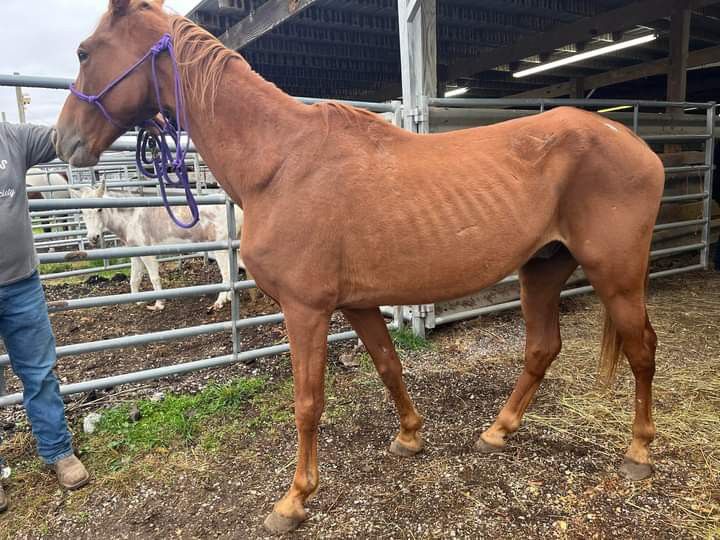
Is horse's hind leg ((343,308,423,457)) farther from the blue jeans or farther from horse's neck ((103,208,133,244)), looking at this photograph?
horse's neck ((103,208,133,244))

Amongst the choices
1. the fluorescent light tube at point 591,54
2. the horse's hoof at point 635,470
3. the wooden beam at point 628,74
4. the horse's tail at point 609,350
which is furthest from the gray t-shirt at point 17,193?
the fluorescent light tube at point 591,54

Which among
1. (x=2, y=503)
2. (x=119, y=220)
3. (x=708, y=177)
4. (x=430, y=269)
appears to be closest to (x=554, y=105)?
(x=708, y=177)

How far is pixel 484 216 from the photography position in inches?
84.8

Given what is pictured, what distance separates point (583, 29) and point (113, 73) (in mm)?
6810

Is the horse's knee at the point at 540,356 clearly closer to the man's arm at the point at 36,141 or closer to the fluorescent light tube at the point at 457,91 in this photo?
the man's arm at the point at 36,141

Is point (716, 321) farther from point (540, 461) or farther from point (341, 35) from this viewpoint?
point (341, 35)

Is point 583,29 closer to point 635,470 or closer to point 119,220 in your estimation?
point 635,470

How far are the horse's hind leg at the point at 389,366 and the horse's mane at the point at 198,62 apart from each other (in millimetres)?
1202

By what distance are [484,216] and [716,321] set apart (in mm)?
3696

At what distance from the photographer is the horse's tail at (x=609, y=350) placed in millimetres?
2580

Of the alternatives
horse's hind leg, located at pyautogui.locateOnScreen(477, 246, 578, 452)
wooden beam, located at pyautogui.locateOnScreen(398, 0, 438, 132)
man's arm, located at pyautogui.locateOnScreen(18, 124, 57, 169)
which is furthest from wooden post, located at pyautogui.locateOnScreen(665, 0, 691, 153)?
man's arm, located at pyautogui.locateOnScreen(18, 124, 57, 169)

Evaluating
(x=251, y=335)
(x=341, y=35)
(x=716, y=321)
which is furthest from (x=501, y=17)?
(x=251, y=335)

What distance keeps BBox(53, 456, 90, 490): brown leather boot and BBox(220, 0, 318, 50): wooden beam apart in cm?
436

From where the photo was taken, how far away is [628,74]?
977cm
